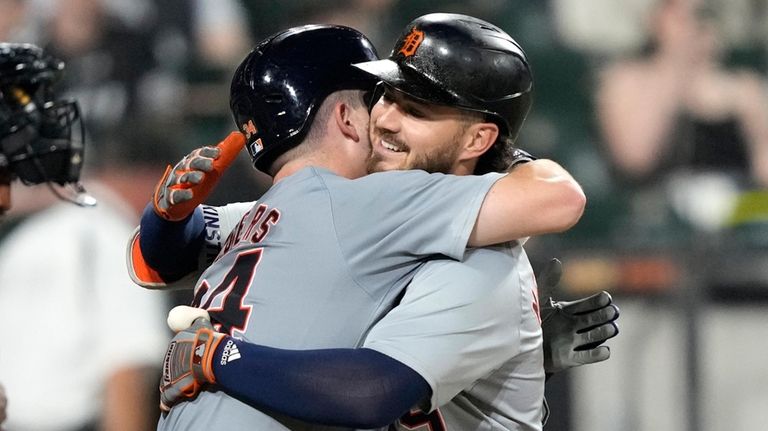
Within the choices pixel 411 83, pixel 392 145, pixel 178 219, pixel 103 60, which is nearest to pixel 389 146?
pixel 392 145

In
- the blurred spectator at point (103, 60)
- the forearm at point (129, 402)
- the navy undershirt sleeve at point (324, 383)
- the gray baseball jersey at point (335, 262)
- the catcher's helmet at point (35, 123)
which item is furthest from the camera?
the blurred spectator at point (103, 60)

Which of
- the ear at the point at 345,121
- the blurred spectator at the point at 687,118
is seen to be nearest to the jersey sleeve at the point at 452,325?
the ear at the point at 345,121

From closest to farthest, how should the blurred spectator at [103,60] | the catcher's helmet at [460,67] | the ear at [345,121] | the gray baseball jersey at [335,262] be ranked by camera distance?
the gray baseball jersey at [335,262]
the catcher's helmet at [460,67]
the ear at [345,121]
the blurred spectator at [103,60]

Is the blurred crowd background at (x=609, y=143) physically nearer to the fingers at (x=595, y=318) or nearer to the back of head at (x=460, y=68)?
the fingers at (x=595, y=318)

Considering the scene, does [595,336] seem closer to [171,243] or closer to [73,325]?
[171,243]

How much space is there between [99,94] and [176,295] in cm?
99

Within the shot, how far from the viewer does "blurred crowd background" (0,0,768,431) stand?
15.1 feet

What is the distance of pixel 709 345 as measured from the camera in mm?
4641

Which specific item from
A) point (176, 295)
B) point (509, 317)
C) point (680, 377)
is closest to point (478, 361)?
point (509, 317)

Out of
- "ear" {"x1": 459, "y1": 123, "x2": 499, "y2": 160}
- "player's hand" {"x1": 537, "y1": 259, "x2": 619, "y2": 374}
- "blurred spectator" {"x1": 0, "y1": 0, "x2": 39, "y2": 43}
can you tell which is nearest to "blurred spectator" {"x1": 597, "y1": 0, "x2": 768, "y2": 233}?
"blurred spectator" {"x1": 0, "y1": 0, "x2": 39, "y2": 43}

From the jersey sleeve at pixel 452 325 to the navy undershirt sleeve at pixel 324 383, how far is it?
35 mm

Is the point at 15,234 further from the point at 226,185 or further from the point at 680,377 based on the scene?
the point at 680,377

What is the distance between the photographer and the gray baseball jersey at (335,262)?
1.89 meters

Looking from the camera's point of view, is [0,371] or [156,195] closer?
[156,195]
